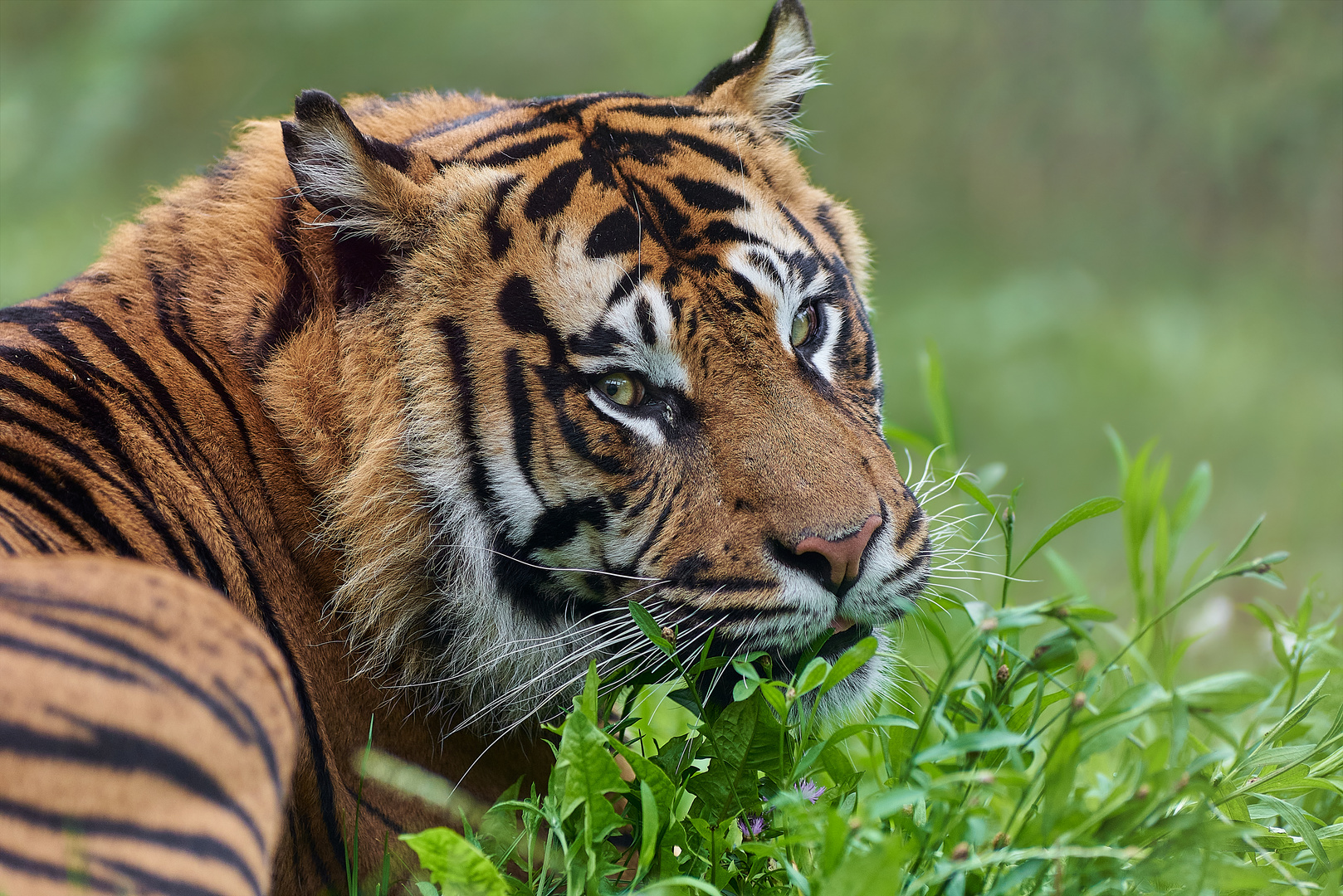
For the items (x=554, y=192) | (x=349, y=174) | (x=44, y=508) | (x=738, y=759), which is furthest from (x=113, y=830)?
(x=554, y=192)

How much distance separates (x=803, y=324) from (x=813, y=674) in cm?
95

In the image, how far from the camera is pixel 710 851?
2.07 meters

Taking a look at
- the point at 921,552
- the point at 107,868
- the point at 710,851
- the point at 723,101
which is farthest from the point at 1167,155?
the point at 107,868

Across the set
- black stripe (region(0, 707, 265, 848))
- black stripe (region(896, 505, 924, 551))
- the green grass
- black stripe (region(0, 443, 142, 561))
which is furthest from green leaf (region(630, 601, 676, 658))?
black stripe (region(0, 443, 142, 561))

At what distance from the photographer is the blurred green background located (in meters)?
7.66

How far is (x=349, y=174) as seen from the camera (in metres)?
2.43

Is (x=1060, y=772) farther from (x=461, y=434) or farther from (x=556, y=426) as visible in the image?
(x=461, y=434)

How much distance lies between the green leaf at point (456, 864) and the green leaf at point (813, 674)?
58 cm

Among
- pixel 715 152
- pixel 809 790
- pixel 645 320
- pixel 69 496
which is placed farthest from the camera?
pixel 715 152

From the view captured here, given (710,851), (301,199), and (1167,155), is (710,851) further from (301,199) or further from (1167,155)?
(1167,155)

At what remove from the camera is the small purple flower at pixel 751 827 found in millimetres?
2115

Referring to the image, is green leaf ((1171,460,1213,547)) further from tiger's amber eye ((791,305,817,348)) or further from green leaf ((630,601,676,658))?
green leaf ((630,601,676,658))

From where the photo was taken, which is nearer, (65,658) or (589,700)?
(65,658)

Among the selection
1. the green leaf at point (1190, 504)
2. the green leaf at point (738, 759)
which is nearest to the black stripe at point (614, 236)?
the green leaf at point (738, 759)
